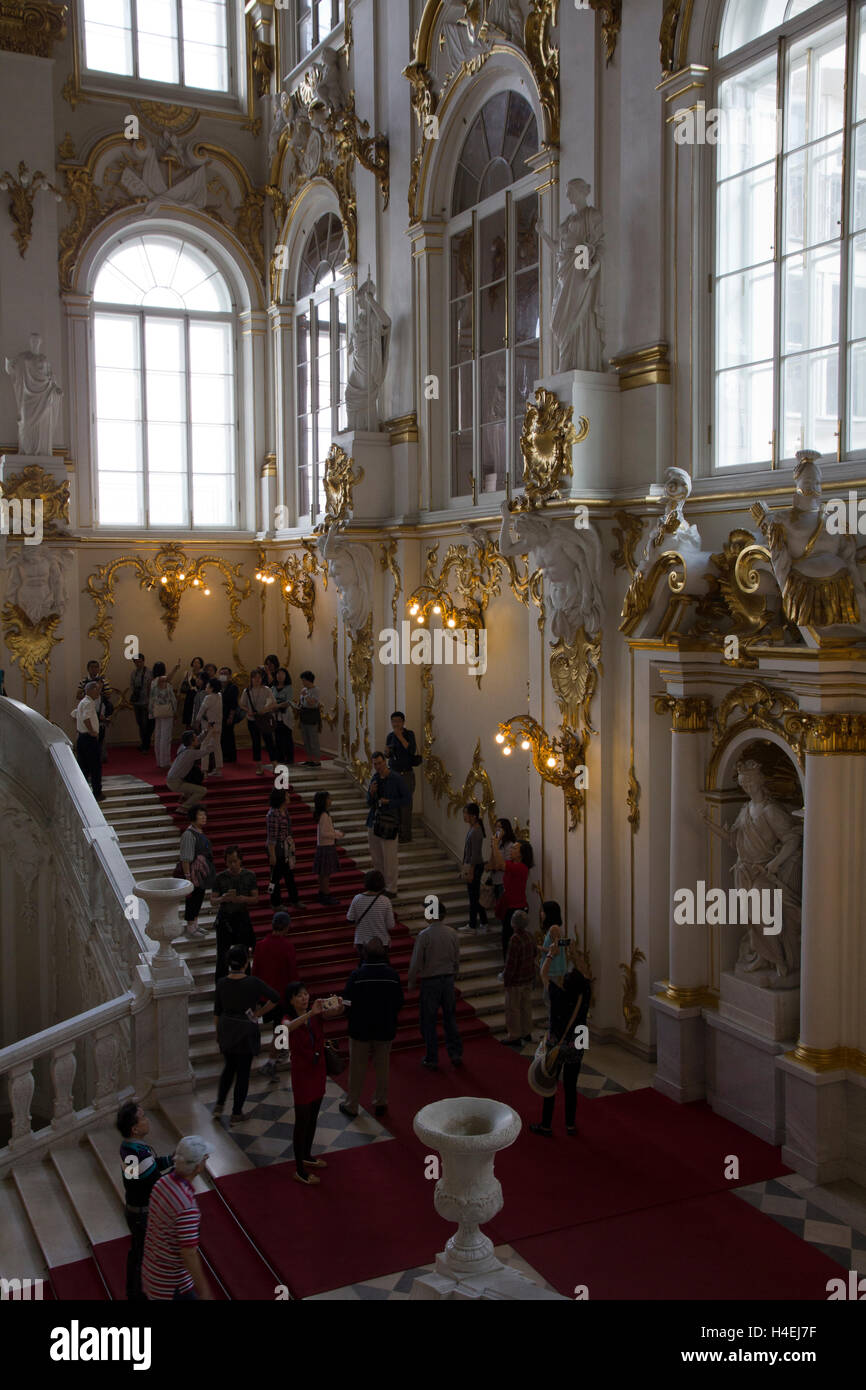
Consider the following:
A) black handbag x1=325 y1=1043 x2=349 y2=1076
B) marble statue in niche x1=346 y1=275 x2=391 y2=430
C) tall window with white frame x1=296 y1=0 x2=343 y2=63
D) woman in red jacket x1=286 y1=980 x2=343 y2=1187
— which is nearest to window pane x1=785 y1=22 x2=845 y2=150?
marble statue in niche x1=346 y1=275 x2=391 y2=430

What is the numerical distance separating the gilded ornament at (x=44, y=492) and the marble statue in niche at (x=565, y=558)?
31.1 ft

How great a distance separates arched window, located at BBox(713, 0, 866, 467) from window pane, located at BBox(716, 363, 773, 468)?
1 cm

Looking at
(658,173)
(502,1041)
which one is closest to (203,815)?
(502,1041)

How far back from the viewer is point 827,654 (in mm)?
8102

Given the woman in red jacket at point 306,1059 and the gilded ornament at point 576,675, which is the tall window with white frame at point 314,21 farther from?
the woman in red jacket at point 306,1059

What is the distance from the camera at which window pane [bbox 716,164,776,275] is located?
31.7ft

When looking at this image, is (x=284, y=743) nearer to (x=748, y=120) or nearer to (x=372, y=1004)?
(x=372, y=1004)

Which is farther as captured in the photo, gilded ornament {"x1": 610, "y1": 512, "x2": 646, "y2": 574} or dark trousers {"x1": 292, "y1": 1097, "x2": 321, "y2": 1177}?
gilded ornament {"x1": 610, "y1": 512, "x2": 646, "y2": 574}

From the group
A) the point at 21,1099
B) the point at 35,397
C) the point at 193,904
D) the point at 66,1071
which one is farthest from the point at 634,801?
the point at 35,397

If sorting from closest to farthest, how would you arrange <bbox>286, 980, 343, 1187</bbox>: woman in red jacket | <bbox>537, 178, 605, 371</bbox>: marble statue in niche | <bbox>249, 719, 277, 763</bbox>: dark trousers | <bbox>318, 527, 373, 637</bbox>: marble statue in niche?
<bbox>286, 980, 343, 1187</bbox>: woman in red jacket → <bbox>537, 178, 605, 371</bbox>: marble statue in niche → <bbox>318, 527, 373, 637</bbox>: marble statue in niche → <bbox>249, 719, 277, 763</bbox>: dark trousers

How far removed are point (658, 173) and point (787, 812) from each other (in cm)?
562

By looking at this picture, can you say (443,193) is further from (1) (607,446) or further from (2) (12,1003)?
(2) (12,1003)

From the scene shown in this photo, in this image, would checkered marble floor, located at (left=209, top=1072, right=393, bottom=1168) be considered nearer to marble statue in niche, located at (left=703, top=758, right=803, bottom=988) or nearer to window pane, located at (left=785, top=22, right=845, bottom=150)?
marble statue in niche, located at (left=703, top=758, right=803, bottom=988)

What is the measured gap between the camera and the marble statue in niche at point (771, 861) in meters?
9.08
